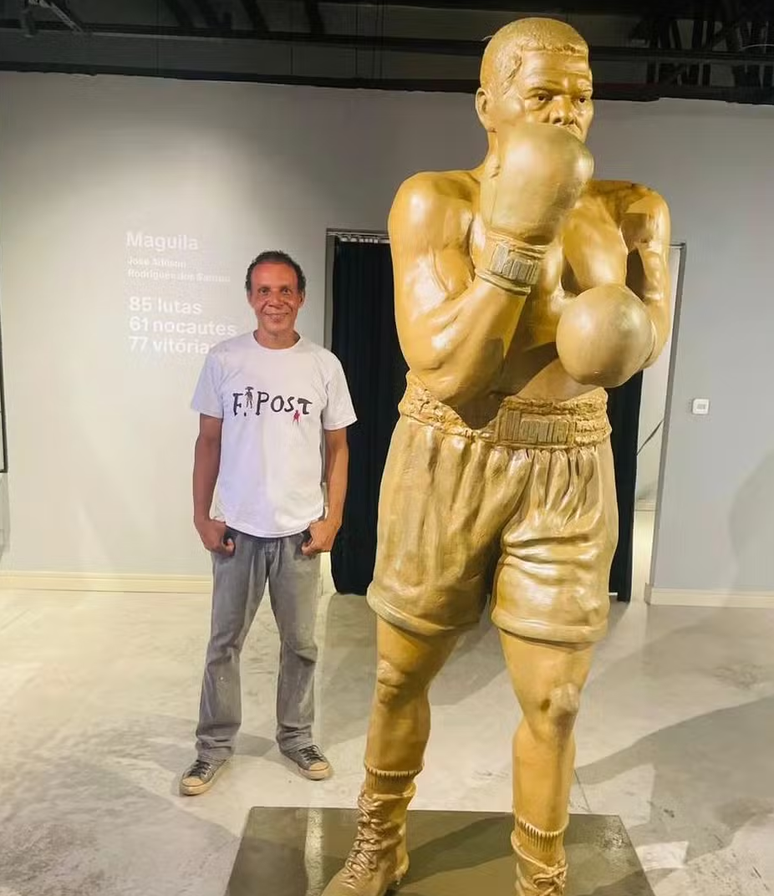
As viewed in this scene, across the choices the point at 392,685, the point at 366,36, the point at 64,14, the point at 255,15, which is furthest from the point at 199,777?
the point at 255,15

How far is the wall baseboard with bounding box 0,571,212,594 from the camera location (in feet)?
16.0

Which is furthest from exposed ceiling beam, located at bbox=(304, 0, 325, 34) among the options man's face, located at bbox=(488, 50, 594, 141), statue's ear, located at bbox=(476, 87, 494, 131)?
man's face, located at bbox=(488, 50, 594, 141)

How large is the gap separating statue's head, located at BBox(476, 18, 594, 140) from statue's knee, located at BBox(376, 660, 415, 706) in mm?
1159

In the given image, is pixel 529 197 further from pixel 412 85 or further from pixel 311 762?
pixel 412 85

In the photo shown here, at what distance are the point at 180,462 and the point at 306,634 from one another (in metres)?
2.09

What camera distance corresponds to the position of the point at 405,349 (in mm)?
1666

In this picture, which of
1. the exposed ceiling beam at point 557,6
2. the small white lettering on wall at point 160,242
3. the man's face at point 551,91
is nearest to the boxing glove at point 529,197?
the man's face at point 551,91

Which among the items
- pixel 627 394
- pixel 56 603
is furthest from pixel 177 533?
pixel 627 394

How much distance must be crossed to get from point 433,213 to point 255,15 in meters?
4.48

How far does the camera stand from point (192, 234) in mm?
4609

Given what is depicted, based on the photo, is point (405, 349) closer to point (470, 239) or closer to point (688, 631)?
point (470, 239)

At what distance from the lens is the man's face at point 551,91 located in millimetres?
1569

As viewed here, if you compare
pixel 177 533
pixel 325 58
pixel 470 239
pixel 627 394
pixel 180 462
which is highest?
pixel 325 58

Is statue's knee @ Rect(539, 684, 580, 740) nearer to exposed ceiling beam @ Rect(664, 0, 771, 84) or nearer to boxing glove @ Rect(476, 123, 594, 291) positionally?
Answer: boxing glove @ Rect(476, 123, 594, 291)
